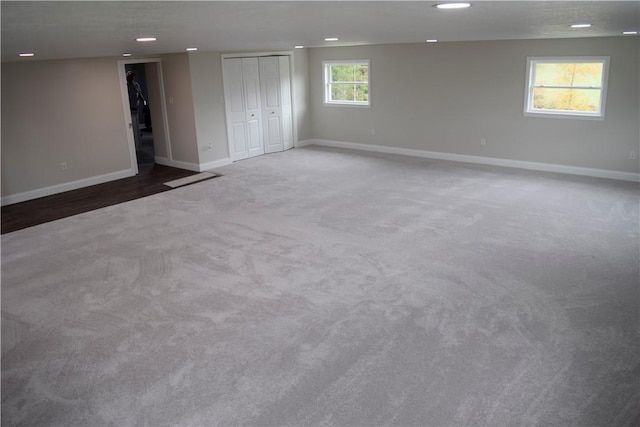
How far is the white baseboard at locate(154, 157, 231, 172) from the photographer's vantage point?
27.9 feet

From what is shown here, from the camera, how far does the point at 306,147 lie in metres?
10.3

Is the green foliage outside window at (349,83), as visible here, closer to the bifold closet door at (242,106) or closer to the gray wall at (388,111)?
the gray wall at (388,111)

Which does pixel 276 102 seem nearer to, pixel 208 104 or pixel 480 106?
pixel 208 104

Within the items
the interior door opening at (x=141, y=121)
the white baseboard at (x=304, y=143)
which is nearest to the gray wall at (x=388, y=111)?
the interior door opening at (x=141, y=121)

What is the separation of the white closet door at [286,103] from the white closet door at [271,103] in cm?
8

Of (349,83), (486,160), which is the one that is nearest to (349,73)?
(349,83)

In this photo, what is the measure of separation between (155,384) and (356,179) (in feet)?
16.8

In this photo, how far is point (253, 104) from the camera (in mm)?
9258

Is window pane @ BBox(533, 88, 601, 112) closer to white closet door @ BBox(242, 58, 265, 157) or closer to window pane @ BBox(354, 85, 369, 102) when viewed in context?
window pane @ BBox(354, 85, 369, 102)

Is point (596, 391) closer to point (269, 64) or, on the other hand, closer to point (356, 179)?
point (356, 179)

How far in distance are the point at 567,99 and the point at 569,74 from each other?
369mm

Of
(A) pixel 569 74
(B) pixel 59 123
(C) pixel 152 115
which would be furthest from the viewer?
(C) pixel 152 115

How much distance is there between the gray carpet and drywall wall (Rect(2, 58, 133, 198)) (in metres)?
1.51

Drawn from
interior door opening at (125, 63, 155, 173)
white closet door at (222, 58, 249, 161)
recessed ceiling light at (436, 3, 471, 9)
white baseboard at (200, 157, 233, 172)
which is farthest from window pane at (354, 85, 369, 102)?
recessed ceiling light at (436, 3, 471, 9)
